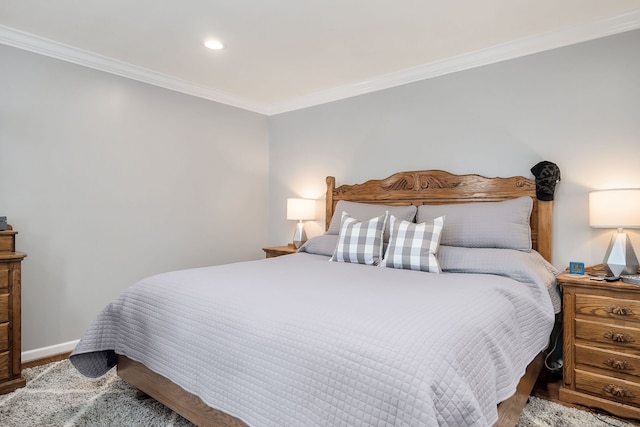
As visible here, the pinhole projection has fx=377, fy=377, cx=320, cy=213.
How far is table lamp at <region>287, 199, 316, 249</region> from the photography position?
3908 millimetres

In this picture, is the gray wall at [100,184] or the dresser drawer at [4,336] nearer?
the dresser drawer at [4,336]

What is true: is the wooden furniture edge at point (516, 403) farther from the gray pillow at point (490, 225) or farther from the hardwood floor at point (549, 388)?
the gray pillow at point (490, 225)

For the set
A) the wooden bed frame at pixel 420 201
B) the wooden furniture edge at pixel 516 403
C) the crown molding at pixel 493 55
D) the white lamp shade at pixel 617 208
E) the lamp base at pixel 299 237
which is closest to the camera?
the wooden furniture edge at pixel 516 403

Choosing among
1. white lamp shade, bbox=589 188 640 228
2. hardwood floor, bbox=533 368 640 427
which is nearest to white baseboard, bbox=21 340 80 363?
hardwood floor, bbox=533 368 640 427

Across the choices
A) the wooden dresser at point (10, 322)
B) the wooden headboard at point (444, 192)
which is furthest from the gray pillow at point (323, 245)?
the wooden dresser at point (10, 322)

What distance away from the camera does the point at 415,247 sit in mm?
2521

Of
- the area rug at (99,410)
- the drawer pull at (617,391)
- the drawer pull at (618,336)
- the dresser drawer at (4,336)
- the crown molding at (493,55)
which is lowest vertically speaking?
the area rug at (99,410)

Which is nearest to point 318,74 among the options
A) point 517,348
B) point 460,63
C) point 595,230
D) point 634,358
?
point 460,63

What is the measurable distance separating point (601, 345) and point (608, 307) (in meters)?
0.22

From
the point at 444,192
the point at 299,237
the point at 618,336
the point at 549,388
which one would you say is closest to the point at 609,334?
the point at 618,336

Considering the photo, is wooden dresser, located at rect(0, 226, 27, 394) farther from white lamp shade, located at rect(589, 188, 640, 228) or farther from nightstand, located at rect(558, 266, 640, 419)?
white lamp shade, located at rect(589, 188, 640, 228)

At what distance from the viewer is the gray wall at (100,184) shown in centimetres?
277

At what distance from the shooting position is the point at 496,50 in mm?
2885

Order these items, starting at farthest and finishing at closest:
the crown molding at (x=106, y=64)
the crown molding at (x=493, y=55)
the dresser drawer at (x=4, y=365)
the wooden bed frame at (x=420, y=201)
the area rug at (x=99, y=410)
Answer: the crown molding at (x=106, y=64)
the crown molding at (x=493, y=55)
the dresser drawer at (x=4, y=365)
the area rug at (x=99, y=410)
the wooden bed frame at (x=420, y=201)
